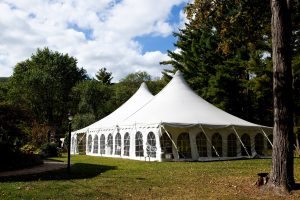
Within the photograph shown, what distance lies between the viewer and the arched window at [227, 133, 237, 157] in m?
24.1

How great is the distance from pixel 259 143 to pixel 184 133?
537cm

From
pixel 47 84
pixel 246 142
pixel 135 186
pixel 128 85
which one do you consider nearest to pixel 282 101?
pixel 135 186

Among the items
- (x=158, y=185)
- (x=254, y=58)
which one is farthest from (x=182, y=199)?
(x=254, y=58)

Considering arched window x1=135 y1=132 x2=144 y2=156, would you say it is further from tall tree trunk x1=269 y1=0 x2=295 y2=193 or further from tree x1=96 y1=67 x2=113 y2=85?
tree x1=96 y1=67 x2=113 y2=85

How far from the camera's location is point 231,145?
24.3m

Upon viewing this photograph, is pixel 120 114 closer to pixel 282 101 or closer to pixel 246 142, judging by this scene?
pixel 246 142

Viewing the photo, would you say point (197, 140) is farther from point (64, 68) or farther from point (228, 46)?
point (64, 68)

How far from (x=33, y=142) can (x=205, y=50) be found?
18.7 metres

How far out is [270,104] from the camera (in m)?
38.5

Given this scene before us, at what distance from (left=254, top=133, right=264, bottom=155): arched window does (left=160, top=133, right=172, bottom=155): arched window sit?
5767 millimetres

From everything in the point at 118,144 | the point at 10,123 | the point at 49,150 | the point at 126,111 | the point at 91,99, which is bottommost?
the point at 49,150

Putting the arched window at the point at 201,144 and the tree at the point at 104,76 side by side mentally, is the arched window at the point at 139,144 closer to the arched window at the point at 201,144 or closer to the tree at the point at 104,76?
the arched window at the point at 201,144

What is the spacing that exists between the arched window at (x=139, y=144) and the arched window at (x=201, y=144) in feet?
10.6

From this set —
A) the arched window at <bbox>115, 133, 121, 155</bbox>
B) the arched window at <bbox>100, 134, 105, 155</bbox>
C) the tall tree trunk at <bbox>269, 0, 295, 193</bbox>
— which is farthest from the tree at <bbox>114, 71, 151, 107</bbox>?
the tall tree trunk at <bbox>269, 0, 295, 193</bbox>
